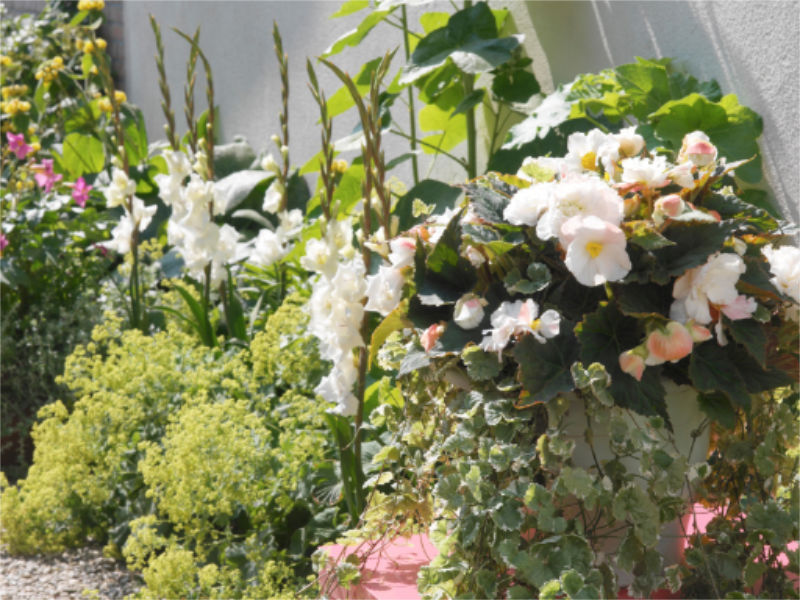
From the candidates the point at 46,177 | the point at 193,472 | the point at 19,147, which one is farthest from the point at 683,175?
the point at 19,147

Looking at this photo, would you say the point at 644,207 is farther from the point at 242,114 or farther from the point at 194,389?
the point at 242,114

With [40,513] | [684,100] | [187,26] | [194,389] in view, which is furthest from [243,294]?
[187,26]

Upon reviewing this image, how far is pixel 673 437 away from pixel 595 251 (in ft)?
0.98

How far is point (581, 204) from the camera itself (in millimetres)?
1036

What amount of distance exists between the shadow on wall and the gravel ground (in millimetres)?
1696

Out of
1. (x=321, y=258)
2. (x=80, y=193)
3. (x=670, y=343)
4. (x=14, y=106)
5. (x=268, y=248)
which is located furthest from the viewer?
(x=14, y=106)

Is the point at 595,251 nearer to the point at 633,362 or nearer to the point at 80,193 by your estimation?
the point at 633,362

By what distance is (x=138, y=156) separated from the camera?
15.0 ft

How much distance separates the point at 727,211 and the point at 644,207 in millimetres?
122

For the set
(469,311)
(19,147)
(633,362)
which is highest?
(19,147)

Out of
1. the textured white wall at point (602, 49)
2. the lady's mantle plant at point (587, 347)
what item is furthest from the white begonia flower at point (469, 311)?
the textured white wall at point (602, 49)

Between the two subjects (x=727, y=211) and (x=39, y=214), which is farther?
(x=39, y=214)

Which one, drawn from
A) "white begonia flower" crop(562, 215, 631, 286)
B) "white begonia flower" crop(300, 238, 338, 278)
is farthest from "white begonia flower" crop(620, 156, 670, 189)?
"white begonia flower" crop(300, 238, 338, 278)

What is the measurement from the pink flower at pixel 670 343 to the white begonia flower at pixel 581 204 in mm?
145
